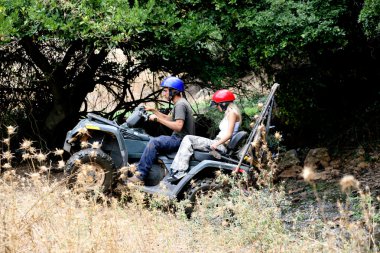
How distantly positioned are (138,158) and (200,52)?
259 cm

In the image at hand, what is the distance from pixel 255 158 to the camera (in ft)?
26.0

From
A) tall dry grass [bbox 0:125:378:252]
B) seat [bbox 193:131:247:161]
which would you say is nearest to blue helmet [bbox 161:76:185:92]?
seat [bbox 193:131:247:161]

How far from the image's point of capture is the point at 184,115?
828 cm

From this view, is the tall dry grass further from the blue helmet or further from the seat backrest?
the blue helmet

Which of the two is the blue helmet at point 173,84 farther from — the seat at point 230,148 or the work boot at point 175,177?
the work boot at point 175,177

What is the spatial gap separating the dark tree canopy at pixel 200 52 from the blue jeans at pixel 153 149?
5.51 feet

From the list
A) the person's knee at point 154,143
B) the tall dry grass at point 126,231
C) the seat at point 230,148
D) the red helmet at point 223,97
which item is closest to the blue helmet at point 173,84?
the red helmet at point 223,97

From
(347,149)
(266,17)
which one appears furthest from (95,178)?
(347,149)

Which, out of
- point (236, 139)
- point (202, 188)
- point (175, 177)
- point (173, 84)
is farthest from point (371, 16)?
point (175, 177)

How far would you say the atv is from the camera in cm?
771

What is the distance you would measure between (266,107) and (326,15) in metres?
2.54

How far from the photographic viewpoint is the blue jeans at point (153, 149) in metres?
8.13

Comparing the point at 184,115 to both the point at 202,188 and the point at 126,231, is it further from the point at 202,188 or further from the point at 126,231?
the point at 126,231

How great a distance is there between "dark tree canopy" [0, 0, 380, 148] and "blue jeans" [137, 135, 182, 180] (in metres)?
1.68
